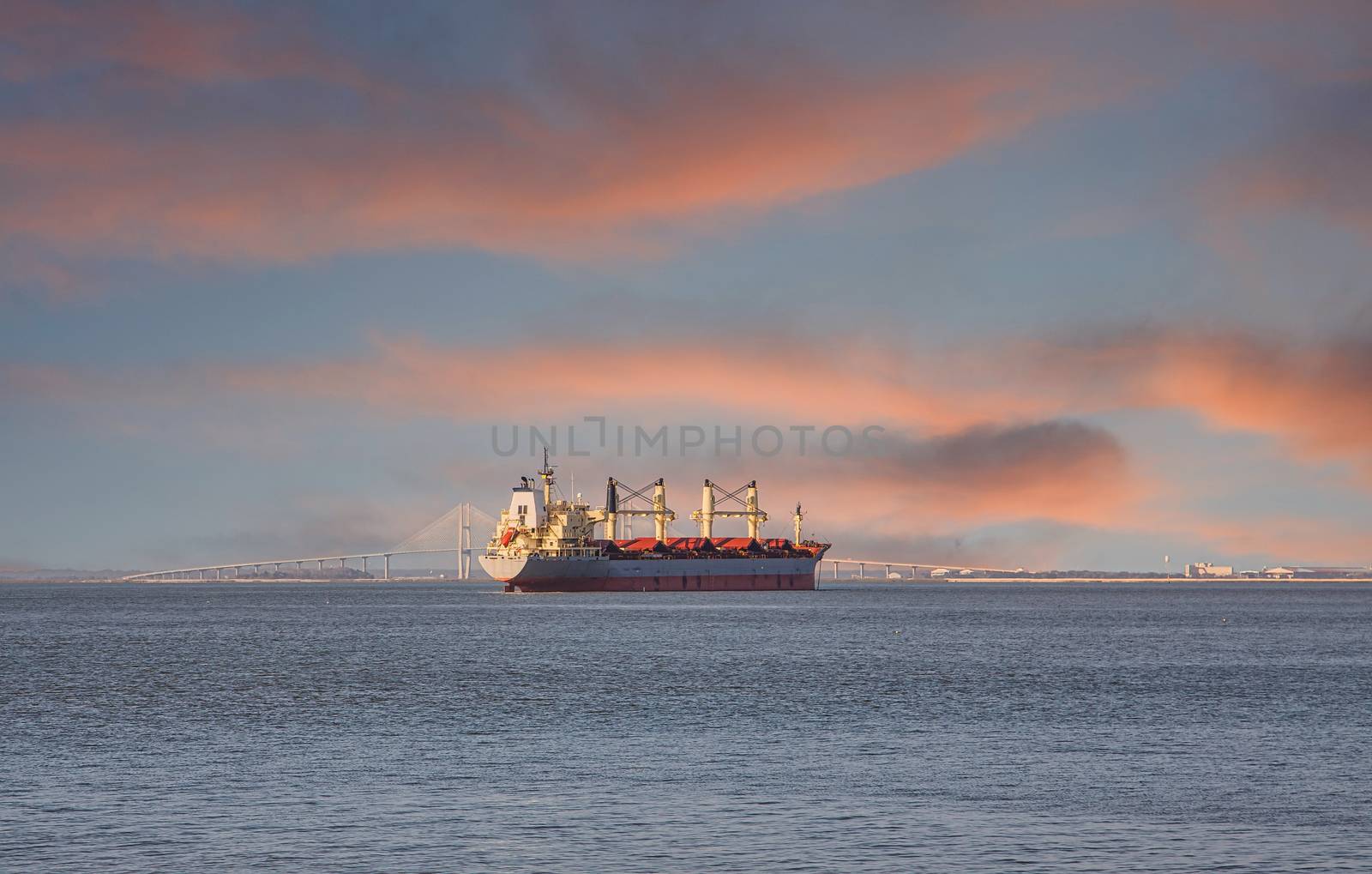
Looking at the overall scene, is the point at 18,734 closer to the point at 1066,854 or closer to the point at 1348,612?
the point at 1066,854

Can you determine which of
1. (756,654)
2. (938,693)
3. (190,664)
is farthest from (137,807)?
(756,654)

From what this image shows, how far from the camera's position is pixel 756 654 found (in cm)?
8138

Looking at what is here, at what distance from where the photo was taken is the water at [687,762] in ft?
88.1

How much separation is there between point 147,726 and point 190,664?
1208 inches

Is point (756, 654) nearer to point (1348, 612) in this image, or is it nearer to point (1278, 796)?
point (1278, 796)

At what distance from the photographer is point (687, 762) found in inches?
1487

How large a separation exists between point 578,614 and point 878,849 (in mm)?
117702

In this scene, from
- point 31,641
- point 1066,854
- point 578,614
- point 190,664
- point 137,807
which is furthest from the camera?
point 578,614

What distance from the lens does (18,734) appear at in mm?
44312

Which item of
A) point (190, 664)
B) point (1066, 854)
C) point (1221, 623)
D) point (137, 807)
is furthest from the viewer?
point (1221, 623)

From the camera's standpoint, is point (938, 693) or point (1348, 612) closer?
point (938, 693)

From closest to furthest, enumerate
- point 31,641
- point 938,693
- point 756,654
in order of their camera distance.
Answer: point 938,693 < point 756,654 < point 31,641

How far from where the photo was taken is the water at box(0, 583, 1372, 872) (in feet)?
88.1

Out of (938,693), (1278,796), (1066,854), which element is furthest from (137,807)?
(938,693)
